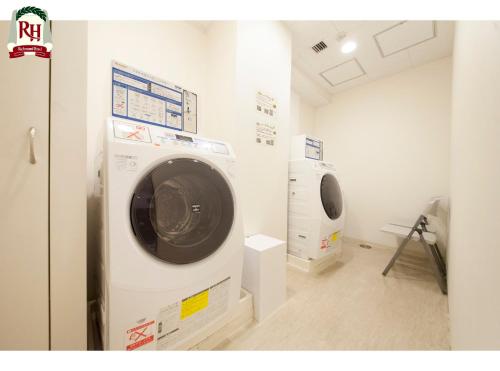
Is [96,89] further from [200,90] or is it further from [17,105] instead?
[17,105]

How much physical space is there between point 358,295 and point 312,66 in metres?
2.40

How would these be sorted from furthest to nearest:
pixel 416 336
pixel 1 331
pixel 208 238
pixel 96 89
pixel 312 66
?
pixel 312 66, pixel 96 89, pixel 416 336, pixel 208 238, pixel 1 331

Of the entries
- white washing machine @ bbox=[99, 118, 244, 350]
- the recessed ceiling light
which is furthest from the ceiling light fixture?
white washing machine @ bbox=[99, 118, 244, 350]

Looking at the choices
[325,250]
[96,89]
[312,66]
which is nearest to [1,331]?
[96,89]

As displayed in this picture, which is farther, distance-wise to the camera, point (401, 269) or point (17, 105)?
point (401, 269)

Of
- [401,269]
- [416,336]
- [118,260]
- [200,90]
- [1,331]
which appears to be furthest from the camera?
[401,269]

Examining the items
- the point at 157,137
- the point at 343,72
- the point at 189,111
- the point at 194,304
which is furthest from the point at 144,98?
the point at 343,72

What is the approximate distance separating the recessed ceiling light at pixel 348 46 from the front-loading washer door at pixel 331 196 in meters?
1.34

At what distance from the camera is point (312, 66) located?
7.13 feet

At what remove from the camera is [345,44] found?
5.95 ft

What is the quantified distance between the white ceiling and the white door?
1.90 meters

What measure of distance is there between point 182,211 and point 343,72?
2.57 m

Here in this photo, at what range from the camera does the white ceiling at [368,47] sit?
5.28 feet

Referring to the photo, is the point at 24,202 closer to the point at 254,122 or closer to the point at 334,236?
the point at 254,122
